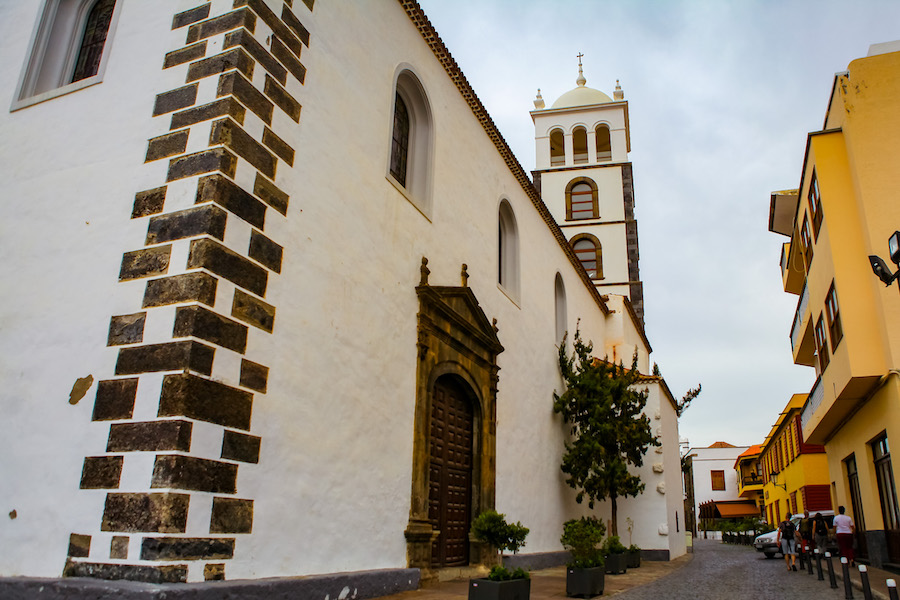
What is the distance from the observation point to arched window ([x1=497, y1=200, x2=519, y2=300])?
43.3 feet

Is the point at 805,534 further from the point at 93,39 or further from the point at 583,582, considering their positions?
the point at 93,39

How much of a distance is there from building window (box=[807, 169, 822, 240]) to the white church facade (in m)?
7.86

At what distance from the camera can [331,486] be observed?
6594 mm

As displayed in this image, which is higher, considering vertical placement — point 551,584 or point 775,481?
point 775,481

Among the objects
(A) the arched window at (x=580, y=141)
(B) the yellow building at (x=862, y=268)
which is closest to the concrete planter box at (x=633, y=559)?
(B) the yellow building at (x=862, y=268)

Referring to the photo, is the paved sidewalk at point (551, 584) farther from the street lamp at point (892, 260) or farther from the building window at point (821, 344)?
the building window at point (821, 344)

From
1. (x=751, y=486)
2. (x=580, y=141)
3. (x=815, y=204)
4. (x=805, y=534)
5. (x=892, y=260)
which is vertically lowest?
(x=805, y=534)

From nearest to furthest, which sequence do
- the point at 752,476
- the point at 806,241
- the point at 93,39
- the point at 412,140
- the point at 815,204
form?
the point at 93,39
the point at 412,140
the point at 815,204
the point at 806,241
the point at 752,476

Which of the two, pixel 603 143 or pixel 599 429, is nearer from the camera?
pixel 599 429

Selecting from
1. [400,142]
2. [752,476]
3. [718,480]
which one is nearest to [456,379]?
[400,142]

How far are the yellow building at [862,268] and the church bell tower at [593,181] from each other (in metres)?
11.0

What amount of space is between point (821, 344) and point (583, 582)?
32.4 feet

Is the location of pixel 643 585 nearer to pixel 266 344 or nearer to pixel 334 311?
pixel 334 311

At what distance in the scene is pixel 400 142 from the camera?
966 cm
